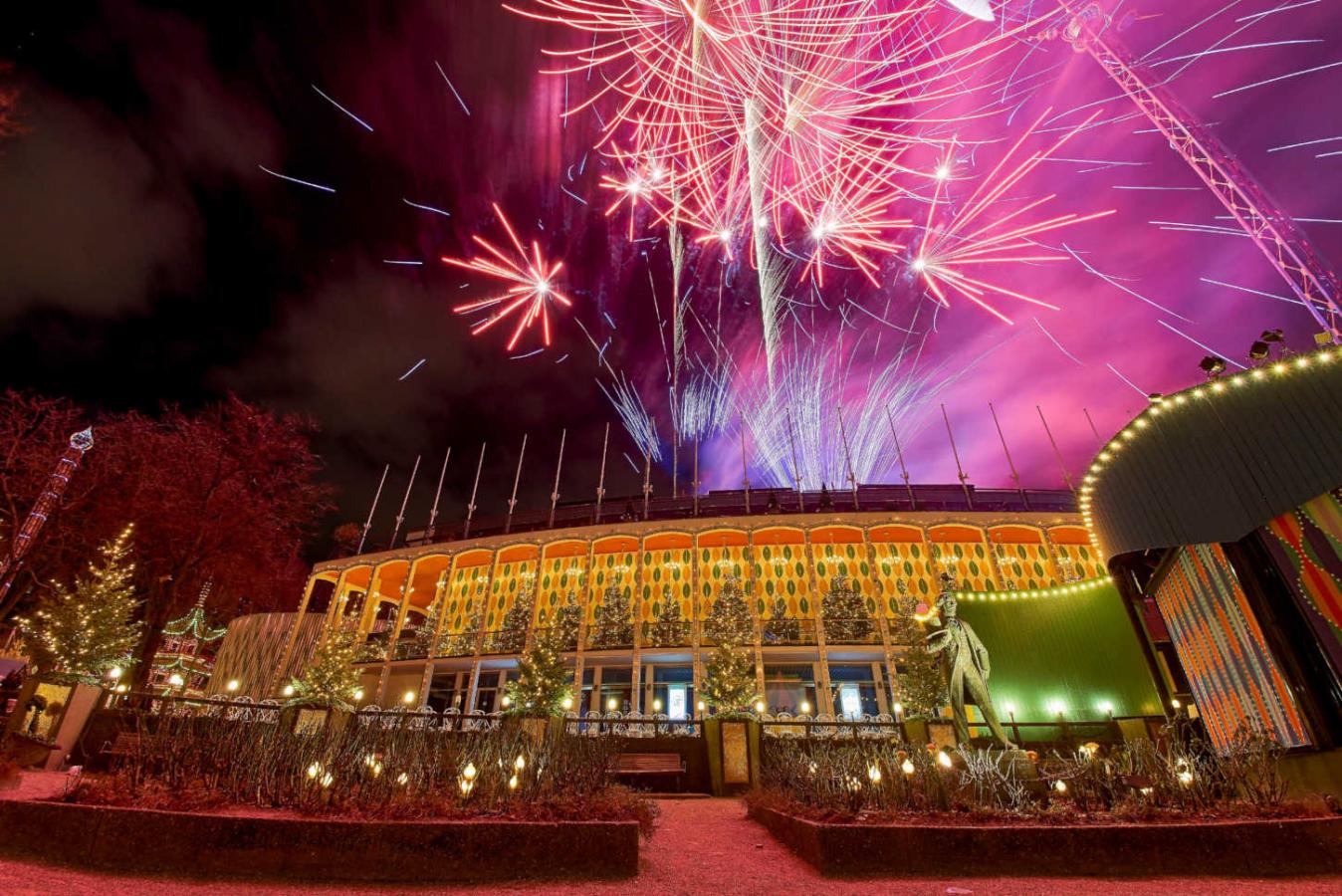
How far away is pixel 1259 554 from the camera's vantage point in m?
9.06

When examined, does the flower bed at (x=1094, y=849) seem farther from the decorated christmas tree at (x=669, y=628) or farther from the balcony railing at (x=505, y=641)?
the balcony railing at (x=505, y=641)

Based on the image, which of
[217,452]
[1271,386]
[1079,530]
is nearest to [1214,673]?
[1271,386]

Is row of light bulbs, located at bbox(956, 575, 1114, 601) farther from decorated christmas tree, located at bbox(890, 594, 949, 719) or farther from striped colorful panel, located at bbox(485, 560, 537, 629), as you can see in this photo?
striped colorful panel, located at bbox(485, 560, 537, 629)

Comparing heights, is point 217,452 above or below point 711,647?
above

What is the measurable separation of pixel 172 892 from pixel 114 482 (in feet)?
81.2

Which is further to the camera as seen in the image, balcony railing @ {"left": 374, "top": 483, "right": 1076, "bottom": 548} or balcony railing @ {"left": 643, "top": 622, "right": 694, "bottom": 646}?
balcony railing @ {"left": 374, "top": 483, "right": 1076, "bottom": 548}

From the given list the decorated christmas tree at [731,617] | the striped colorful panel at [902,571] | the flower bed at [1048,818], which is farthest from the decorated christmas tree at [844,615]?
the flower bed at [1048,818]

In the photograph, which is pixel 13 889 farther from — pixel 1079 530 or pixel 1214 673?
pixel 1079 530

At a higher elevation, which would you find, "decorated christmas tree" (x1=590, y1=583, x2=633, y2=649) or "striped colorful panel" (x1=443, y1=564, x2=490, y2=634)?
"striped colorful panel" (x1=443, y1=564, x2=490, y2=634)

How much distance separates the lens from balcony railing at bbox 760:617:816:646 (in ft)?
73.5

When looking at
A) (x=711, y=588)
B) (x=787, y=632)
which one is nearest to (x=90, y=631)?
(x=711, y=588)

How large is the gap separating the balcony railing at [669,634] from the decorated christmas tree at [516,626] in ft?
17.1

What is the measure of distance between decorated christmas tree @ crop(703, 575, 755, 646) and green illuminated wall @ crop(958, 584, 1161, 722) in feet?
25.3

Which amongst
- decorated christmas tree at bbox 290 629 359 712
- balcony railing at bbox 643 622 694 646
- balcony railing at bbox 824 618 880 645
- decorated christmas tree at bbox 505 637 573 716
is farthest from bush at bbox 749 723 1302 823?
balcony railing at bbox 643 622 694 646
